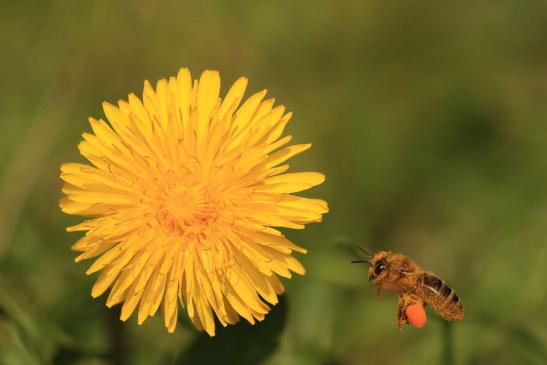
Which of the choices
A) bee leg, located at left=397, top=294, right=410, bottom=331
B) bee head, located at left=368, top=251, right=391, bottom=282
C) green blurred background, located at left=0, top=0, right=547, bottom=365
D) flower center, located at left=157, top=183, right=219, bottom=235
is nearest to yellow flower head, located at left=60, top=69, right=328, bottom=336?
flower center, located at left=157, top=183, right=219, bottom=235

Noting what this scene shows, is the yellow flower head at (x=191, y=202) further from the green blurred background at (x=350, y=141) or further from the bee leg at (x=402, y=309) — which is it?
the green blurred background at (x=350, y=141)

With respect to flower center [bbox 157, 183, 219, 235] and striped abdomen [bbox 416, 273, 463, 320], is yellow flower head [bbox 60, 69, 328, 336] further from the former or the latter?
striped abdomen [bbox 416, 273, 463, 320]

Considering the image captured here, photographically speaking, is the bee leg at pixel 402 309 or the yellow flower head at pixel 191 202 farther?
the yellow flower head at pixel 191 202

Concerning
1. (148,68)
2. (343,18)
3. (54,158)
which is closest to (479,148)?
(343,18)

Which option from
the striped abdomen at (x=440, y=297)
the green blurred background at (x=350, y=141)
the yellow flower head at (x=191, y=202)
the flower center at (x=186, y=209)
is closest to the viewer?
the striped abdomen at (x=440, y=297)

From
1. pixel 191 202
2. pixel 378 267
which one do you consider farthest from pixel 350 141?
pixel 378 267

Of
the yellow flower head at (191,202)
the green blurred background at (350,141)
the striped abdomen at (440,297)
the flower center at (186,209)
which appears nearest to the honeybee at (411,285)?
the striped abdomen at (440,297)
